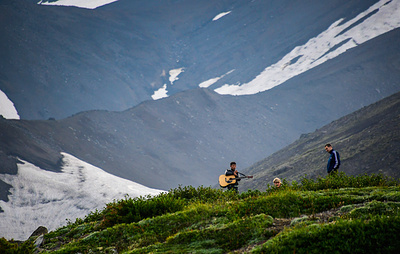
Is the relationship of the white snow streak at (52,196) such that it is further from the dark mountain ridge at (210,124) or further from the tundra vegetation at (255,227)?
the tundra vegetation at (255,227)

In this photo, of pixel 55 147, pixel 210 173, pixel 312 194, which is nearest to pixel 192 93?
pixel 210 173

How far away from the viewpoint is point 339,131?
80438 mm

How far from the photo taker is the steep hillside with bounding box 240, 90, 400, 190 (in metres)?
51.8

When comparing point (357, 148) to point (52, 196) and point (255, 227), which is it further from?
point (52, 196)

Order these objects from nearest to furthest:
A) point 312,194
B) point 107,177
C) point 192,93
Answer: point 312,194 < point 107,177 < point 192,93

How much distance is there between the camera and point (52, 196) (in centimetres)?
8106

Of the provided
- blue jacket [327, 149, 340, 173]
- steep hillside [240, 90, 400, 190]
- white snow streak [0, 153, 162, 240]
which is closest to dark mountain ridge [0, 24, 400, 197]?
white snow streak [0, 153, 162, 240]

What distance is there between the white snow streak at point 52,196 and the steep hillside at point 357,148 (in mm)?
36468

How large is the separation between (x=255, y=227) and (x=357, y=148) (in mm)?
58320

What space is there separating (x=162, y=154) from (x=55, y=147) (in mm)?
45584

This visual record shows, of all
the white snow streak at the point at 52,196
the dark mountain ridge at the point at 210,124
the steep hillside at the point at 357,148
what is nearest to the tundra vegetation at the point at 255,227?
the steep hillside at the point at 357,148

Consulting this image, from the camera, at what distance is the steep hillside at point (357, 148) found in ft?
170

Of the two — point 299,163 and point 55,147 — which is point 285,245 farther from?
point 55,147

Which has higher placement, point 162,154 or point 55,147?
point 55,147
